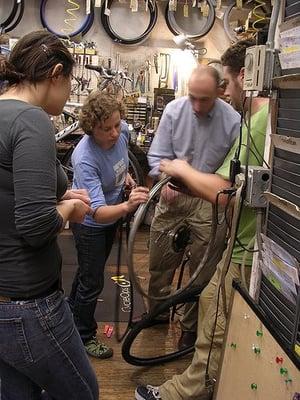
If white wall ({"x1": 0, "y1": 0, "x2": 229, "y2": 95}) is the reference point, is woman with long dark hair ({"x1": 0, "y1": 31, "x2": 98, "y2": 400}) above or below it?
below

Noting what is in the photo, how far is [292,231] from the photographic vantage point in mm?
1261

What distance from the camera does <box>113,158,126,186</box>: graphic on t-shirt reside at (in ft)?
8.18

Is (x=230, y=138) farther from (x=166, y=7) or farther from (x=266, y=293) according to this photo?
(x=166, y=7)

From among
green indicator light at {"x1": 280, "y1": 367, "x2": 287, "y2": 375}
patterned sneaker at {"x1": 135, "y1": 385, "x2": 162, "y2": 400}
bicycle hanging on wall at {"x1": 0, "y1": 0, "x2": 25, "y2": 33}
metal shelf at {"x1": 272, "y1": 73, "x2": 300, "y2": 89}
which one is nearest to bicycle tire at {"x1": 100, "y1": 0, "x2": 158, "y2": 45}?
bicycle hanging on wall at {"x1": 0, "y1": 0, "x2": 25, "y2": 33}

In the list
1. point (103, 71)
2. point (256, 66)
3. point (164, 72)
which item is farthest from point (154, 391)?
point (164, 72)

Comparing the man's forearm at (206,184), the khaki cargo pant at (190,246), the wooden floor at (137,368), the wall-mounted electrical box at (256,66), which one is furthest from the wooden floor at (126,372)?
the wall-mounted electrical box at (256,66)

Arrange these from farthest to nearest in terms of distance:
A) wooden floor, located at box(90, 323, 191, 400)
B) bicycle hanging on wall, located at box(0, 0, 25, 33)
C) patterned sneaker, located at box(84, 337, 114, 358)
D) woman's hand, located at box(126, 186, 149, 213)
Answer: bicycle hanging on wall, located at box(0, 0, 25, 33)
patterned sneaker, located at box(84, 337, 114, 358)
wooden floor, located at box(90, 323, 191, 400)
woman's hand, located at box(126, 186, 149, 213)

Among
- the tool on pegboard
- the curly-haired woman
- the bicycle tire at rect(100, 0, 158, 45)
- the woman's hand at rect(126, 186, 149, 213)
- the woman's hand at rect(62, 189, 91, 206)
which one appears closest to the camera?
the woman's hand at rect(62, 189, 91, 206)

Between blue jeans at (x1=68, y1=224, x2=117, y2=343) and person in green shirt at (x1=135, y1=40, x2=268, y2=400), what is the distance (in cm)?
53

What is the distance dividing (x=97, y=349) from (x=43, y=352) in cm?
145

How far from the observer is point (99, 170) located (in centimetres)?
239

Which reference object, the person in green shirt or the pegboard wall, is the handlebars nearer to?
the person in green shirt

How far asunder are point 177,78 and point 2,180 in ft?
14.3

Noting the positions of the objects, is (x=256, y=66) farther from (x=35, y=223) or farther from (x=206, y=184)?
(x=35, y=223)
